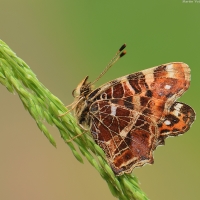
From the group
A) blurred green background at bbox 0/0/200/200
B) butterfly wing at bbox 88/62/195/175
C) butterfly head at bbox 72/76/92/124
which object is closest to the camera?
butterfly wing at bbox 88/62/195/175

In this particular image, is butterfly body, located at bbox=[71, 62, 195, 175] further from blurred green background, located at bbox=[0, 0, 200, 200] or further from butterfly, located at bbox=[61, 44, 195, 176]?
blurred green background, located at bbox=[0, 0, 200, 200]

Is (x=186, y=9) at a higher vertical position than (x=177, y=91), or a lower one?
higher

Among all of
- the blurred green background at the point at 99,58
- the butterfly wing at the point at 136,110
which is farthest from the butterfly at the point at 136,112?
the blurred green background at the point at 99,58

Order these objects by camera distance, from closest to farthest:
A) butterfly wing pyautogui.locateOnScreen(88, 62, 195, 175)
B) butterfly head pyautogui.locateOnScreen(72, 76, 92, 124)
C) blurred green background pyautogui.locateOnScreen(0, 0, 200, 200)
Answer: butterfly wing pyautogui.locateOnScreen(88, 62, 195, 175)
butterfly head pyautogui.locateOnScreen(72, 76, 92, 124)
blurred green background pyautogui.locateOnScreen(0, 0, 200, 200)

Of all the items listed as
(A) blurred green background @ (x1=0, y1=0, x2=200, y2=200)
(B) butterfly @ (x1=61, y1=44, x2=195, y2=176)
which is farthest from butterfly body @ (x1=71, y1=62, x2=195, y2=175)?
(A) blurred green background @ (x1=0, y1=0, x2=200, y2=200)

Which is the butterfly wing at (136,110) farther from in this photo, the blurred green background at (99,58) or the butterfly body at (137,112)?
the blurred green background at (99,58)

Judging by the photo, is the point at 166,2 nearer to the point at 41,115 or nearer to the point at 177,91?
the point at 177,91

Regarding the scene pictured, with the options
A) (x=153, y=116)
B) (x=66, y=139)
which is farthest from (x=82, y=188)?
(x=66, y=139)

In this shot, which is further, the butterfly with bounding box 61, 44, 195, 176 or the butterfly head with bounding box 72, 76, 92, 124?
the butterfly head with bounding box 72, 76, 92, 124
